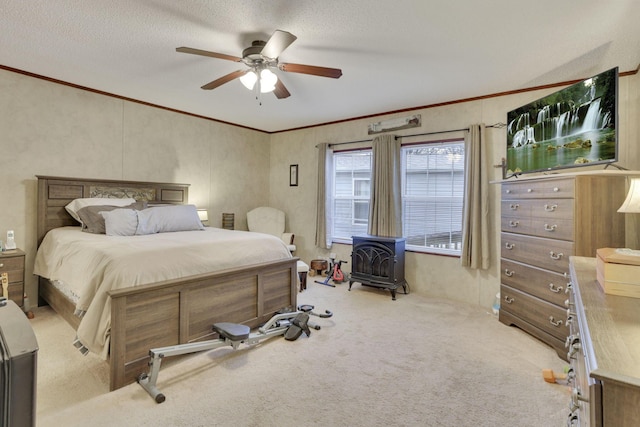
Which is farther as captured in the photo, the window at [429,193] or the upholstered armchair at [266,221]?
the upholstered armchair at [266,221]

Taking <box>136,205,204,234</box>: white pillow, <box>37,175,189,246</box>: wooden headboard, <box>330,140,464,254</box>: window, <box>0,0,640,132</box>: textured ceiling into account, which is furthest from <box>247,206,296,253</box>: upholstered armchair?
<box>0,0,640,132</box>: textured ceiling

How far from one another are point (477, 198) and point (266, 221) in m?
3.31

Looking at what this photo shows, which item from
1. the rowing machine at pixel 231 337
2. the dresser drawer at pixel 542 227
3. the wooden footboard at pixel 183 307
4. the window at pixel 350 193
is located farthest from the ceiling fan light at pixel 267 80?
the dresser drawer at pixel 542 227

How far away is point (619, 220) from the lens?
2.46 m

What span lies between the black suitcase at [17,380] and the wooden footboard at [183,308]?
1592 mm

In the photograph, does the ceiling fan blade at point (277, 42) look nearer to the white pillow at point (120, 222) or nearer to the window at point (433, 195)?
the white pillow at point (120, 222)

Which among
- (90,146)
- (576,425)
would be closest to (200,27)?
(90,146)

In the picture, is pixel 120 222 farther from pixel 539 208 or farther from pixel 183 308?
pixel 539 208

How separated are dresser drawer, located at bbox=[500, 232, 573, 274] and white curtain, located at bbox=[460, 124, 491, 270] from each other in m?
0.57

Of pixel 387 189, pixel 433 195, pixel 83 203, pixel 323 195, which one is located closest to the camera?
pixel 83 203

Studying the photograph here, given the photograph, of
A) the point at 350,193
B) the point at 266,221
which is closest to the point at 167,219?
the point at 266,221

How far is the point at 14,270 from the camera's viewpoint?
311 centimetres

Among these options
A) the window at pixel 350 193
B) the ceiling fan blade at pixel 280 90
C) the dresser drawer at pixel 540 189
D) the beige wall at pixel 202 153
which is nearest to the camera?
the dresser drawer at pixel 540 189

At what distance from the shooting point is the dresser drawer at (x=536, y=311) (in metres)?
2.58
